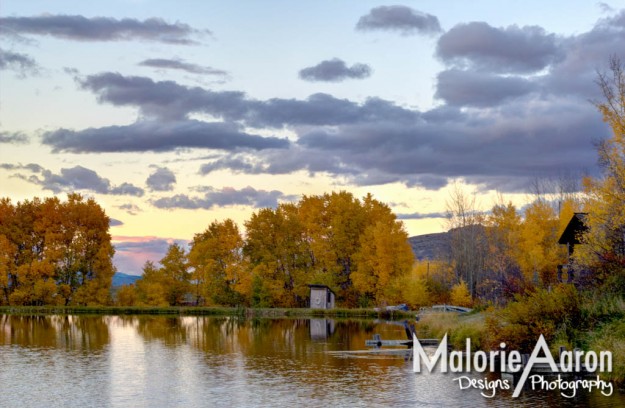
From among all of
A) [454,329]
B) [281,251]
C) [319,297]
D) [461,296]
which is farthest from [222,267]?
[454,329]

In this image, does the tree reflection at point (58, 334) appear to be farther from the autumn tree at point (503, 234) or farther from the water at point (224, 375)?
the autumn tree at point (503, 234)

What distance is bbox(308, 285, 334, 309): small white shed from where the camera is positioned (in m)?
88.8

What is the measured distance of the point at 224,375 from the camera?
109 ft

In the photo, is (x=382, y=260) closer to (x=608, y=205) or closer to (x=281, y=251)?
(x=281, y=251)

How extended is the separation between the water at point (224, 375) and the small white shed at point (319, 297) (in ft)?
106

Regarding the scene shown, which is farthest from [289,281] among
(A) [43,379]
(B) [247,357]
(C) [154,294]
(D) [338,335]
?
(A) [43,379]

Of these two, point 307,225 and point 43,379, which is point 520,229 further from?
point 43,379

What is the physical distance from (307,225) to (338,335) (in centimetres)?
4418

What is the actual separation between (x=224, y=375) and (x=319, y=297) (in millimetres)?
56195

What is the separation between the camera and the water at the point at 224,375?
2666 cm

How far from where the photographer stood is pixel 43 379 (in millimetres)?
31906


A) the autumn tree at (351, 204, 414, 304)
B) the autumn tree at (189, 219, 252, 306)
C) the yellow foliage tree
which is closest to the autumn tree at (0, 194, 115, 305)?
the autumn tree at (189, 219, 252, 306)

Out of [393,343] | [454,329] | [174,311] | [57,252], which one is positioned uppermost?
[57,252]

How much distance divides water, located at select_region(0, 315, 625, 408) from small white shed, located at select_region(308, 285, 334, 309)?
32.2m
